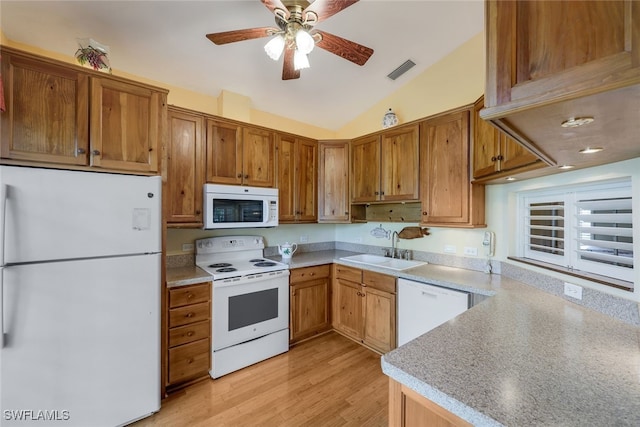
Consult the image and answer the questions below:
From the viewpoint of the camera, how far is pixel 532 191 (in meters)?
2.07

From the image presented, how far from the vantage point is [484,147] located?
2.02 metres

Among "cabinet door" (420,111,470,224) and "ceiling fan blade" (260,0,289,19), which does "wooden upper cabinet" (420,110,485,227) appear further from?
"ceiling fan blade" (260,0,289,19)

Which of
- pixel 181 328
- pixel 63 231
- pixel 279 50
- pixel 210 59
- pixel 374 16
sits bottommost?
pixel 181 328

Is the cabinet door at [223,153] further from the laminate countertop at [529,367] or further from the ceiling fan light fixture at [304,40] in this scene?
the laminate countertop at [529,367]

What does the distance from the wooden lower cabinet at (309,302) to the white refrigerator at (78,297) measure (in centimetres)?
128

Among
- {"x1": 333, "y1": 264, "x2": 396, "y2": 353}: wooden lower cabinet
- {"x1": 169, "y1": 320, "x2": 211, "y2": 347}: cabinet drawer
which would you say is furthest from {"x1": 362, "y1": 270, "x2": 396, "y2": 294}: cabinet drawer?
{"x1": 169, "y1": 320, "x2": 211, "y2": 347}: cabinet drawer

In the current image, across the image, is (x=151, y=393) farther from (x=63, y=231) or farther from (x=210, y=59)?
(x=210, y=59)

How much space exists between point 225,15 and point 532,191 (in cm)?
277

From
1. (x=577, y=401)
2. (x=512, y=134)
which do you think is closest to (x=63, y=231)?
(x=512, y=134)

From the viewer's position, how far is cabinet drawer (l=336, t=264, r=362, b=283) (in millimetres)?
2799

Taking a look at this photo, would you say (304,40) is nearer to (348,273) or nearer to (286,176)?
(286,176)

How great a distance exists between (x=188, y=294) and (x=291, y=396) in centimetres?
118

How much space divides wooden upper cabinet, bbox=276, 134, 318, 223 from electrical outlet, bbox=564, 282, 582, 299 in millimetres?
2374

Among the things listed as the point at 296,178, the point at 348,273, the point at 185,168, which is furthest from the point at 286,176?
the point at 348,273
